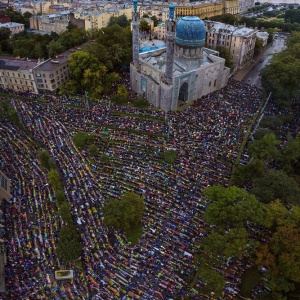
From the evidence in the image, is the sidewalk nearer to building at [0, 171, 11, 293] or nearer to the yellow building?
the yellow building

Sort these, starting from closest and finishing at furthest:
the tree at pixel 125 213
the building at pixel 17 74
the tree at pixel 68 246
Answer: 1. the tree at pixel 68 246
2. the tree at pixel 125 213
3. the building at pixel 17 74

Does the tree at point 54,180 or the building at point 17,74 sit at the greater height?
the building at point 17,74

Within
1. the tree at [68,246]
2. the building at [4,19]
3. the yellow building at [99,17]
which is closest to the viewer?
the tree at [68,246]

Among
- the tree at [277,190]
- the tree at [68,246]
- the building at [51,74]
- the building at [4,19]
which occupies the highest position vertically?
the building at [4,19]

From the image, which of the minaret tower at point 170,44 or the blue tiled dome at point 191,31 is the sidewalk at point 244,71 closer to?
the blue tiled dome at point 191,31

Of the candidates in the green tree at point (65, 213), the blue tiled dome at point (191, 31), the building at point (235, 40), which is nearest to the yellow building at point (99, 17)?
the building at point (235, 40)

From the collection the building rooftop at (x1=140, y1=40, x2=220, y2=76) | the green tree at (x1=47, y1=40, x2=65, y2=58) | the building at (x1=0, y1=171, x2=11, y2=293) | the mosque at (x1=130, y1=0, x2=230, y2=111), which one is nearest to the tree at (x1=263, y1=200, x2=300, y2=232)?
the building at (x1=0, y1=171, x2=11, y2=293)
